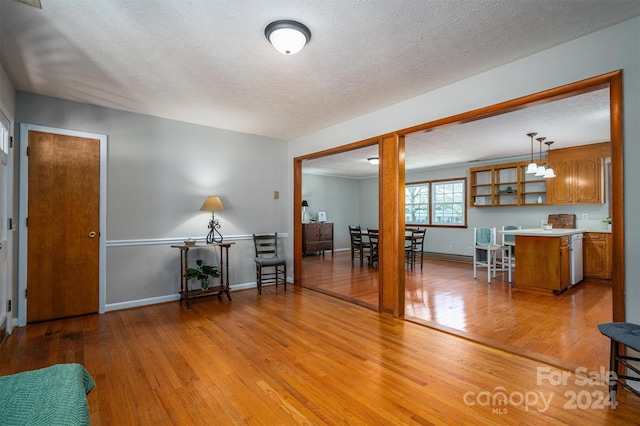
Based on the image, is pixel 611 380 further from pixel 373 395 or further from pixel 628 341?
pixel 373 395

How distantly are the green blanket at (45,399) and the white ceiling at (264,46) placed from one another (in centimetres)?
210

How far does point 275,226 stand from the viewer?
17.5ft

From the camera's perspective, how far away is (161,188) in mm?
4176

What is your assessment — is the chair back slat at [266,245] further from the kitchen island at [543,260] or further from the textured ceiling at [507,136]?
the kitchen island at [543,260]

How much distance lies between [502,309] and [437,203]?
15.9 feet

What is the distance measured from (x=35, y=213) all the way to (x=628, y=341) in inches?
204

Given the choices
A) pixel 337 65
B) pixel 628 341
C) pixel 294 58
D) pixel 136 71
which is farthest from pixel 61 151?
pixel 628 341

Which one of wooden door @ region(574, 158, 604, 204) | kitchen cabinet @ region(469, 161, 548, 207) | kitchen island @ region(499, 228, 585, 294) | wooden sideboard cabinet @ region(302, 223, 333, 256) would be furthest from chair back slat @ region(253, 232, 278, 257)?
wooden door @ region(574, 158, 604, 204)

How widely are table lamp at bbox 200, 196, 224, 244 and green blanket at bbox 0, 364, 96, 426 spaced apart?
9.76 ft

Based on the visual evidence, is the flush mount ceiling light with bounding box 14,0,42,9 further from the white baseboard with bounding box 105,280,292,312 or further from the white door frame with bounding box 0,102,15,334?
the white baseboard with bounding box 105,280,292,312

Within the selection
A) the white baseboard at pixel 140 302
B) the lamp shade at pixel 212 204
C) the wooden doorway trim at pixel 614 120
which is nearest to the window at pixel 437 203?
the wooden doorway trim at pixel 614 120

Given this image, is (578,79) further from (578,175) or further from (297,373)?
(578,175)

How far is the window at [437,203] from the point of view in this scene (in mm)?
7891

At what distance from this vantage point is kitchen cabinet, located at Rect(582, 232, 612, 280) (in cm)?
538
